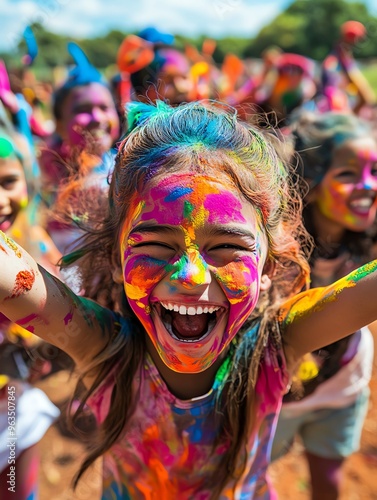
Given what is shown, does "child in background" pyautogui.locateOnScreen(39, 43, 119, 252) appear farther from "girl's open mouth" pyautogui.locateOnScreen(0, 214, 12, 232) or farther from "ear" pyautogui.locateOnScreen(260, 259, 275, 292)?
"ear" pyautogui.locateOnScreen(260, 259, 275, 292)

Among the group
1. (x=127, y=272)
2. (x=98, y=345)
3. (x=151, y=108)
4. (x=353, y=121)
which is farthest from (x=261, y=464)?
(x=353, y=121)

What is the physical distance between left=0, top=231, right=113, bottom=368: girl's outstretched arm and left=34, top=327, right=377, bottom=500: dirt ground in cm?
140

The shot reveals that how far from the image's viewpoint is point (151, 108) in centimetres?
151

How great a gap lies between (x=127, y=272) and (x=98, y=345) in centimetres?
30

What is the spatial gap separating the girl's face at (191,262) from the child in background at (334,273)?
110cm

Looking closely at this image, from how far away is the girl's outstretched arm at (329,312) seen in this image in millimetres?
1285

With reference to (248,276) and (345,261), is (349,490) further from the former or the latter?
(248,276)

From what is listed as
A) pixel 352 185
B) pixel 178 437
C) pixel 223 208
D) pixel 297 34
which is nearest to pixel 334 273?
pixel 352 185

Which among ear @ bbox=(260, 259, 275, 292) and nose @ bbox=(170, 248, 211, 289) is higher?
nose @ bbox=(170, 248, 211, 289)

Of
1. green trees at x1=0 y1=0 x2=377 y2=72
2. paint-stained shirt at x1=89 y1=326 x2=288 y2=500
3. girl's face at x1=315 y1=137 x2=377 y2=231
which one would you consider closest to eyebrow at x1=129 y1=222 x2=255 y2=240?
paint-stained shirt at x1=89 y1=326 x2=288 y2=500

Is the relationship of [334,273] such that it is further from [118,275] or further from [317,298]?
[118,275]

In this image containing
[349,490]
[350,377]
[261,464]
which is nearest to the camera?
[261,464]

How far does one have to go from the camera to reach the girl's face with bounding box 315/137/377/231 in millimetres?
2393

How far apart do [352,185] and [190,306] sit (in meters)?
1.42
